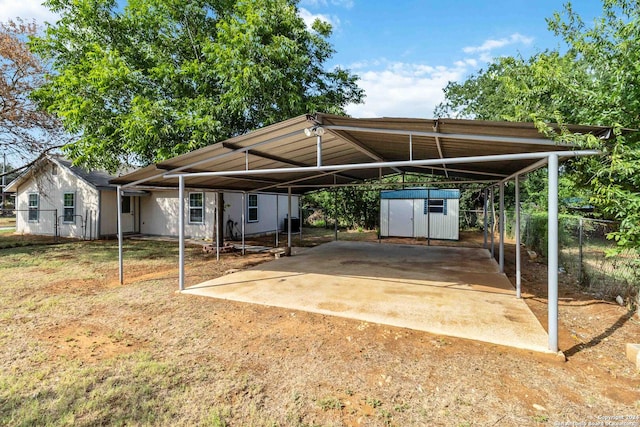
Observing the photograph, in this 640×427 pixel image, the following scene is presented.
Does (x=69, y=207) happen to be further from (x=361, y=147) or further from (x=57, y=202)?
(x=361, y=147)

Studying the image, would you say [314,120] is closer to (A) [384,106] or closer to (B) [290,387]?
(B) [290,387]

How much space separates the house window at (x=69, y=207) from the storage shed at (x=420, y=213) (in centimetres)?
1354

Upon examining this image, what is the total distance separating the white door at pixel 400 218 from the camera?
1455cm

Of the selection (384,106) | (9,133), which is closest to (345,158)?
(9,133)

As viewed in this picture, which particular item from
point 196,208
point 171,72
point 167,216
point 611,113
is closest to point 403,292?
point 611,113

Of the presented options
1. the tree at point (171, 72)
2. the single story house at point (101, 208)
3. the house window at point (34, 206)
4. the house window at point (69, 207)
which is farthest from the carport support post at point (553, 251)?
the house window at point (34, 206)

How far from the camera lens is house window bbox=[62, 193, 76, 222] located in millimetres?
13867


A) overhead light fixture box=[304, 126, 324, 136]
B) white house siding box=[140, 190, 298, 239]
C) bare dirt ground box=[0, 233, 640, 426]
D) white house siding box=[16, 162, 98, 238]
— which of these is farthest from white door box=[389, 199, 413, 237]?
white house siding box=[16, 162, 98, 238]

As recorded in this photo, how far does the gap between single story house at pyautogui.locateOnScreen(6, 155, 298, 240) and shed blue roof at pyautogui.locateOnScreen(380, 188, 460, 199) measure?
5.50 metres

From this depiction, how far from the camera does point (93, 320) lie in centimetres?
438

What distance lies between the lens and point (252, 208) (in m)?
14.8

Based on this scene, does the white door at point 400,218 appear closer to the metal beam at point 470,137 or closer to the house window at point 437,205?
the house window at point 437,205

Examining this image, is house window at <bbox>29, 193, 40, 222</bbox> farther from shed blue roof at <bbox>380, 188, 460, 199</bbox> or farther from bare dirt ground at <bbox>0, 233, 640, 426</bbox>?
shed blue roof at <bbox>380, 188, 460, 199</bbox>

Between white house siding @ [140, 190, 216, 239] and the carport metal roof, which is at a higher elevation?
the carport metal roof
